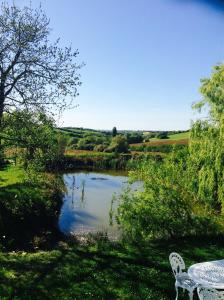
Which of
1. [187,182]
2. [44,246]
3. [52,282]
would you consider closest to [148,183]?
[187,182]

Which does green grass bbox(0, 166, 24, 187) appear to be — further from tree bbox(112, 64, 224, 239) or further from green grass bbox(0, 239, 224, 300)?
green grass bbox(0, 239, 224, 300)

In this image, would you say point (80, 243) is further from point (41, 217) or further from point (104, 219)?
point (104, 219)

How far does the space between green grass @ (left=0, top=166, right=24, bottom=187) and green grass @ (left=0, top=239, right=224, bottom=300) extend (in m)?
8.80

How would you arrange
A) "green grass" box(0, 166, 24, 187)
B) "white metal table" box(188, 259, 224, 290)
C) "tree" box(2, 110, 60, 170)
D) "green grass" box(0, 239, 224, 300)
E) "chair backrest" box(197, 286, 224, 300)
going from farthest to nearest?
"green grass" box(0, 166, 24, 187)
"tree" box(2, 110, 60, 170)
"green grass" box(0, 239, 224, 300)
"white metal table" box(188, 259, 224, 290)
"chair backrest" box(197, 286, 224, 300)

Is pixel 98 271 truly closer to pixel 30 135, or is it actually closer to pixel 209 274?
pixel 209 274

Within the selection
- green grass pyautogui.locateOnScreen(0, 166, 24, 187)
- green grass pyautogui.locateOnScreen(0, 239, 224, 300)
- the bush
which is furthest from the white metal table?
green grass pyautogui.locateOnScreen(0, 166, 24, 187)

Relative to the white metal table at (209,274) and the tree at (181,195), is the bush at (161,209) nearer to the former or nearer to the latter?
the tree at (181,195)

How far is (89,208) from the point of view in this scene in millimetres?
26984

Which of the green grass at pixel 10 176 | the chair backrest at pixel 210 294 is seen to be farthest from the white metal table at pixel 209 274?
the green grass at pixel 10 176

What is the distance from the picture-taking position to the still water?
70.4 feet

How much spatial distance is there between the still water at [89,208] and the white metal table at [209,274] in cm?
854

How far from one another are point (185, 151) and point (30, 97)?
9.29 metres

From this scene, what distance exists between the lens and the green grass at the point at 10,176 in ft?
74.3

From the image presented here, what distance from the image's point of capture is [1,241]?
16.4 m
